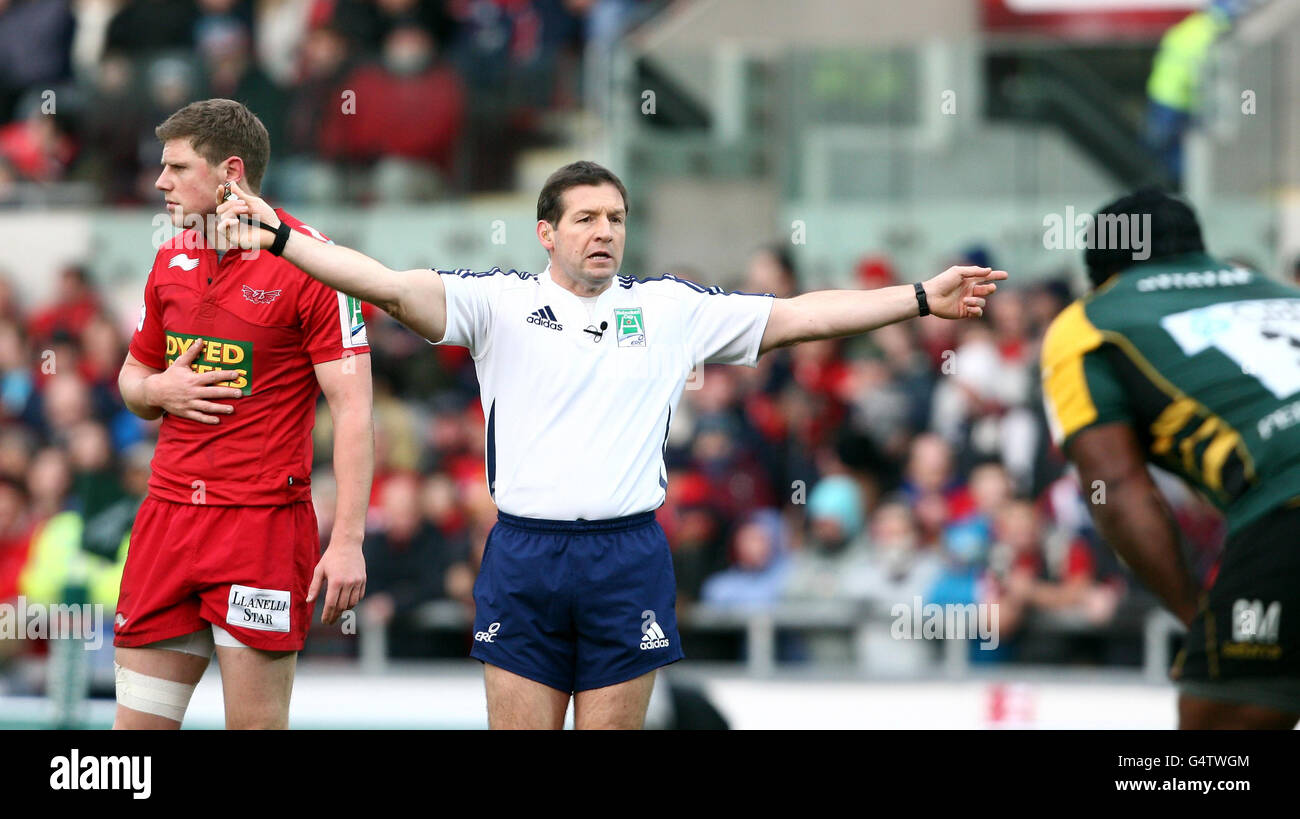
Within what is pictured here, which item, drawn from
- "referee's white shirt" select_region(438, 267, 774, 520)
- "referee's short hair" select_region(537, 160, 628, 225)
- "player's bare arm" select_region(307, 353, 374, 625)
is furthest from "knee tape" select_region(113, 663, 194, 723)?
"referee's short hair" select_region(537, 160, 628, 225)

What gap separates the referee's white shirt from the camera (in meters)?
5.55

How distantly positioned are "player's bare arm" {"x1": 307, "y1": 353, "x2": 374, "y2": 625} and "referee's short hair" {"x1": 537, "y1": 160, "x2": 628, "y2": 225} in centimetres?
77

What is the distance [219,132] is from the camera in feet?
18.3

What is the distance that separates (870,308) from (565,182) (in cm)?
107

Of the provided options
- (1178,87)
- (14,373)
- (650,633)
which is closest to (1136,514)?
(650,633)

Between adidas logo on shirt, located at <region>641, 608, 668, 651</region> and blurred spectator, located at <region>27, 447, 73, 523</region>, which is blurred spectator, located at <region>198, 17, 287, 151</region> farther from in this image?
adidas logo on shirt, located at <region>641, 608, 668, 651</region>

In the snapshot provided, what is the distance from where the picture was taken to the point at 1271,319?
5.03 m

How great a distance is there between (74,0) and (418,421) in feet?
18.3

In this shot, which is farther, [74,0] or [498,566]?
[74,0]

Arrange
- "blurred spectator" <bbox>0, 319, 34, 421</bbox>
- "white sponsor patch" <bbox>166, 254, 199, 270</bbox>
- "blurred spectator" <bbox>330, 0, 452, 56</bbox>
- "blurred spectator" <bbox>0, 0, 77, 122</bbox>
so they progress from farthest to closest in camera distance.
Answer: "blurred spectator" <bbox>0, 0, 77, 122</bbox> → "blurred spectator" <bbox>330, 0, 452, 56</bbox> → "blurred spectator" <bbox>0, 319, 34, 421</bbox> → "white sponsor patch" <bbox>166, 254, 199, 270</bbox>

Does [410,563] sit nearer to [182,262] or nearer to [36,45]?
[182,262]

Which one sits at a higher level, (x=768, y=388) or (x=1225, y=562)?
(x=768, y=388)
